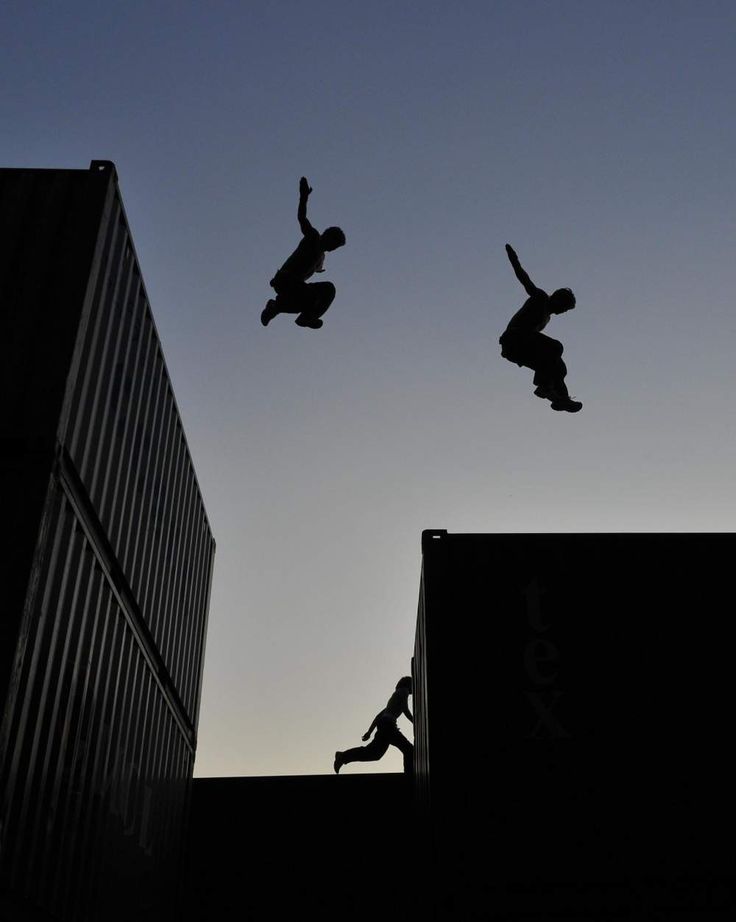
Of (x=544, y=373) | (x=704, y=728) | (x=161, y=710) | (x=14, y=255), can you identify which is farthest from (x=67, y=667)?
(x=704, y=728)

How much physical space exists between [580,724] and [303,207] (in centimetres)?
499

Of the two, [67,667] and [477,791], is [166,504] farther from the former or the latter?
[477,791]

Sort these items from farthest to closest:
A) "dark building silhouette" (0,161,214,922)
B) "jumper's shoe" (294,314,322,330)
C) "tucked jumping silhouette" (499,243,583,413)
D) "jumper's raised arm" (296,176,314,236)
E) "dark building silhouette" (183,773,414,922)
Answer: "dark building silhouette" (183,773,414,922), "jumper's shoe" (294,314,322,330), "tucked jumping silhouette" (499,243,583,413), "jumper's raised arm" (296,176,314,236), "dark building silhouette" (0,161,214,922)

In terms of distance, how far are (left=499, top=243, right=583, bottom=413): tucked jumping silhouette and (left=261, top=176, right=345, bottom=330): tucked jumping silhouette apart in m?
1.70

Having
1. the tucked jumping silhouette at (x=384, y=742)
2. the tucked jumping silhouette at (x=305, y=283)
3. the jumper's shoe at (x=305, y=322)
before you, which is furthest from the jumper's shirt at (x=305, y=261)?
the tucked jumping silhouette at (x=384, y=742)

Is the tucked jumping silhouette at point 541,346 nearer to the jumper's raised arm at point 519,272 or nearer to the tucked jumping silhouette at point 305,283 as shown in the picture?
the jumper's raised arm at point 519,272

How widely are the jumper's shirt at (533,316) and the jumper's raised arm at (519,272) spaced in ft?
0.39

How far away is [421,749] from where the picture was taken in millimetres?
10633

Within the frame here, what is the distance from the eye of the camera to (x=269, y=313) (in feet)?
29.3

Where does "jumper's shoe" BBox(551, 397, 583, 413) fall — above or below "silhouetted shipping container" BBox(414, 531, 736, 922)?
above

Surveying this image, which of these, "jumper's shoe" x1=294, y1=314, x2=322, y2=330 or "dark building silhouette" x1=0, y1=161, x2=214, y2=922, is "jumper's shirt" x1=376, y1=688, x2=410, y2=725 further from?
"jumper's shoe" x1=294, y1=314, x2=322, y2=330

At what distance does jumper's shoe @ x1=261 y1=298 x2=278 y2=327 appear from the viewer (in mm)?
8922

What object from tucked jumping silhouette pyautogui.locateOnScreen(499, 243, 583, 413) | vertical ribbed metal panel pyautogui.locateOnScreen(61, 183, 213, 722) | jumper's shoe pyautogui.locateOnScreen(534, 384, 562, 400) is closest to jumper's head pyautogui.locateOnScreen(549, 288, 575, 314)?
tucked jumping silhouette pyautogui.locateOnScreen(499, 243, 583, 413)

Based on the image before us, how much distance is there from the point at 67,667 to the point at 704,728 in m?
5.40
